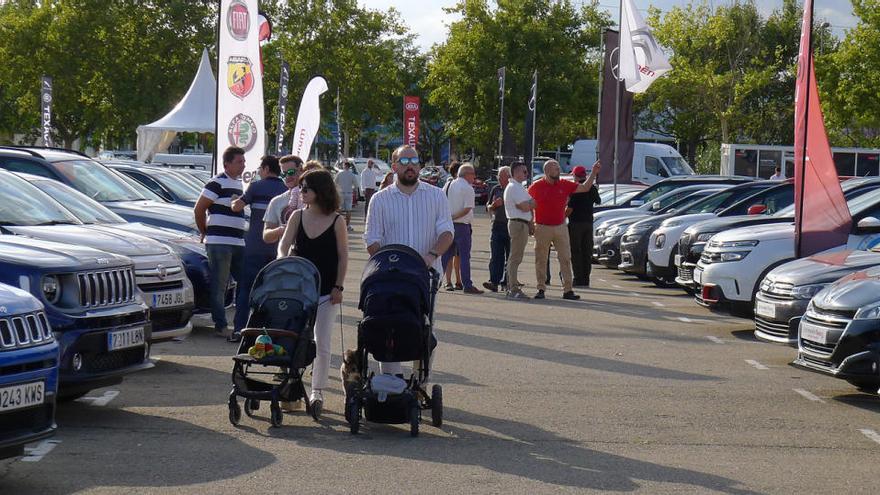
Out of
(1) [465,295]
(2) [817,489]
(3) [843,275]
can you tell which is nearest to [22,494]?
(2) [817,489]

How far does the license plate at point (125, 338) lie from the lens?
865cm

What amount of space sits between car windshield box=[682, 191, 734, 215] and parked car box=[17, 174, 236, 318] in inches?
390

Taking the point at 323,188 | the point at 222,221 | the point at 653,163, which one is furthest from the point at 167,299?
the point at 653,163

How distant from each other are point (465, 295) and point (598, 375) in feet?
24.1

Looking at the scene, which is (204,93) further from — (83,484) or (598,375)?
(83,484)

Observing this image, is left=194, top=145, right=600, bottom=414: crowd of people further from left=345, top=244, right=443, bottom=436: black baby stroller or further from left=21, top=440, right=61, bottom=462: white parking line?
left=21, top=440, right=61, bottom=462: white parking line

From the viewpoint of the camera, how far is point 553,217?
18250 millimetres

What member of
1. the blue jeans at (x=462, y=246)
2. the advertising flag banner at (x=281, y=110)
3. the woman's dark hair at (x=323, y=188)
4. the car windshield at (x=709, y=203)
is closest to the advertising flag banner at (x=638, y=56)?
the car windshield at (x=709, y=203)

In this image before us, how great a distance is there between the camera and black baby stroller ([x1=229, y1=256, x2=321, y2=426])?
8.65 metres

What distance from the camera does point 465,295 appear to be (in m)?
18.7

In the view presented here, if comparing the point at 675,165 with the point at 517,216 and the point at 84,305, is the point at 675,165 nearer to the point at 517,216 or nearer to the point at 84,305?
the point at 517,216

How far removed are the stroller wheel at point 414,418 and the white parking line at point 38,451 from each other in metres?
2.21

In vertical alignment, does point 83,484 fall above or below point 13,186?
below

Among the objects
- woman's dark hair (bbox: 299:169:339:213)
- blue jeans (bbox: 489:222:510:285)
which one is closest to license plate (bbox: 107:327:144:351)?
woman's dark hair (bbox: 299:169:339:213)
